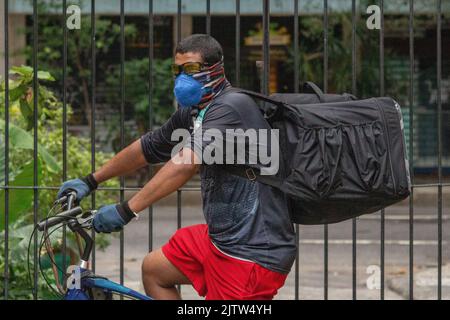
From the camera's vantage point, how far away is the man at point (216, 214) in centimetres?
408

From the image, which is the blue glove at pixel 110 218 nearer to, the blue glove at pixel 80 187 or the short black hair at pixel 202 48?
the blue glove at pixel 80 187

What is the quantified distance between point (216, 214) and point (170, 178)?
0.93ft

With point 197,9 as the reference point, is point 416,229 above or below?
below

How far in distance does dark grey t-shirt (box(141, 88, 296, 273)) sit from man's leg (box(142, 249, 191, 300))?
0.23 m

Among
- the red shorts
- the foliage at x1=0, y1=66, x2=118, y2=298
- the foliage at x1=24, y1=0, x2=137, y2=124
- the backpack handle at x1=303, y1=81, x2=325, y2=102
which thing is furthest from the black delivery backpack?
the foliage at x1=24, y1=0, x2=137, y2=124

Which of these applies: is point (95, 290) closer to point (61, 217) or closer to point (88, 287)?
point (88, 287)

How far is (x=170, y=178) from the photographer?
4.07 meters

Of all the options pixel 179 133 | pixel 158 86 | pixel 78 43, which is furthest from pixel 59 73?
pixel 179 133

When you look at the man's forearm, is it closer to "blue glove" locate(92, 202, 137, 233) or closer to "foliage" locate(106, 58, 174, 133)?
"blue glove" locate(92, 202, 137, 233)

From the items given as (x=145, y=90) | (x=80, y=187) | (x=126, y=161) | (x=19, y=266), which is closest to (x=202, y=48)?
(x=126, y=161)

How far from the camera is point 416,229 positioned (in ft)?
49.9

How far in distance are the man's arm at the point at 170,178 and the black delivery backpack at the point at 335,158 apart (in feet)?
0.67
